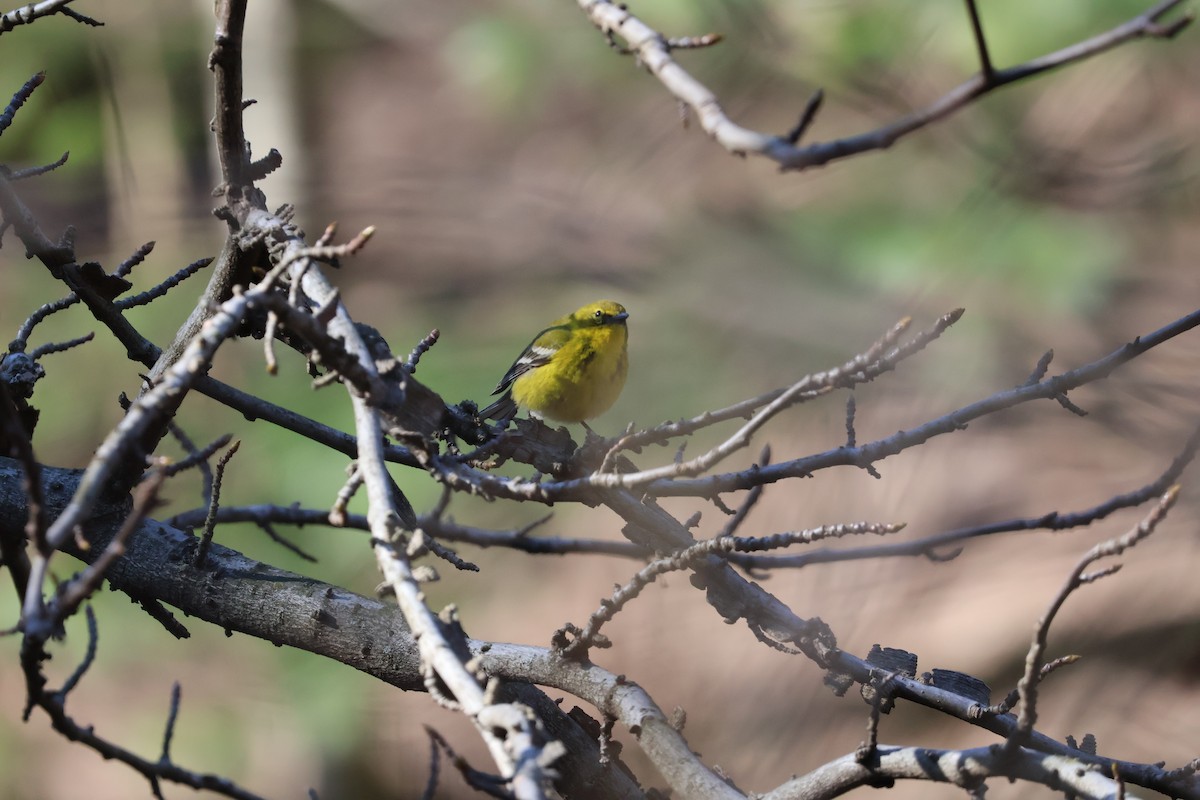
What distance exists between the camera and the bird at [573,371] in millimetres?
4586

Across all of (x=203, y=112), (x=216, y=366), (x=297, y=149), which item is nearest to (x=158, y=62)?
(x=203, y=112)

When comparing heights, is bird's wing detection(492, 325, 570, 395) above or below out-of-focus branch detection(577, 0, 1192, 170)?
above

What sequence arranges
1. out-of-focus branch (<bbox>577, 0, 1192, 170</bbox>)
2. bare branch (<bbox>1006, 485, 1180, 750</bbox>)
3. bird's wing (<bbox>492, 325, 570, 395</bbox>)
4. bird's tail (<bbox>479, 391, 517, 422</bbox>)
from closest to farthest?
out-of-focus branch (<bbox>577, 0, 1192, 170</bbox>), bare branch (<bbox>1006, 485, 1180, 750</bbox>), bird's wing (<bbox>492, 325, 570, 395</bbox>), bird's tail (<bbox>479, 391, 517, 422</bbox>)

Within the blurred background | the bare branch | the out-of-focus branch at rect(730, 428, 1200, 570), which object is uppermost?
the blurred background

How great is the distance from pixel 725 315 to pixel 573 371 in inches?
65.6

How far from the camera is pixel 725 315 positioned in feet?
9.88

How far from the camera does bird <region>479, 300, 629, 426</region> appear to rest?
15.0ft

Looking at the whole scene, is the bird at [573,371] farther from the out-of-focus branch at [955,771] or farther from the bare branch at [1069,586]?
the bare branch at [1069,586]

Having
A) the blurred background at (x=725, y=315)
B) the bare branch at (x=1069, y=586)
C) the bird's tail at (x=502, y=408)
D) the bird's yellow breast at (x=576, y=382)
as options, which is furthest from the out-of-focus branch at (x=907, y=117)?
the bird's tail at (x=502, y=408)

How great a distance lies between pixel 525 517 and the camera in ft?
Result: 20.8

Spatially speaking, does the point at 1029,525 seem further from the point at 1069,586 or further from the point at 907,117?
the point at 907,117

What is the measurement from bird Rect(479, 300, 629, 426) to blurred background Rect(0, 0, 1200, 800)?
0.36 metres

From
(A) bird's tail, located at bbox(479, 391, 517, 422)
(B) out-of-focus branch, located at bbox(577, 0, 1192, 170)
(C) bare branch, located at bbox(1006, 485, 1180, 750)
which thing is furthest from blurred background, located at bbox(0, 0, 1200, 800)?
(B) out-of-focus branch, located at bbox(577, 0, 1192, 170)

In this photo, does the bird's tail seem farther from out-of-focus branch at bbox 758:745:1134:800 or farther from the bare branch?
the bare branch
